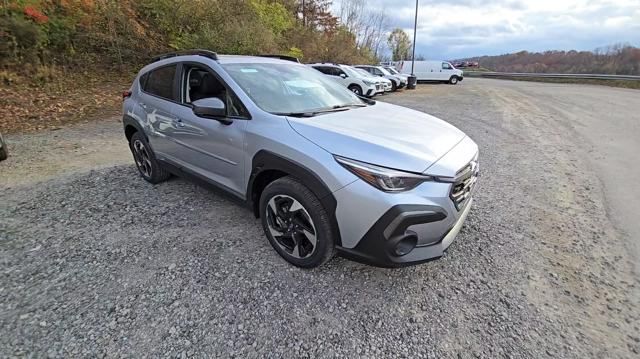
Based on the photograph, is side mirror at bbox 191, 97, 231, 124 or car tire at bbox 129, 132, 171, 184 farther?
car tire at bbox 129, 132, 171, 184

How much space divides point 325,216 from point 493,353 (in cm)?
130

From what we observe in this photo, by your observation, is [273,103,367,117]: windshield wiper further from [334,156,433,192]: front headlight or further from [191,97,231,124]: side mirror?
[334,156,433,192]: front headlight

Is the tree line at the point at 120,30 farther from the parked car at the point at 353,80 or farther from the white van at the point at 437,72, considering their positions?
the white van at the point at 437,72

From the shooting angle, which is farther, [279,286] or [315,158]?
[279,286]

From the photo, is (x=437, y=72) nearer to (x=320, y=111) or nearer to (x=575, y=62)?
(x=575, y=62)

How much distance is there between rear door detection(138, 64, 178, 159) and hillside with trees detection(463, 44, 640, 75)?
3723 cm

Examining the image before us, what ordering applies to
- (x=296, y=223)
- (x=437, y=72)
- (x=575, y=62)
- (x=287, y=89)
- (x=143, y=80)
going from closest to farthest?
(x=296, y=223) → (x=287, y=89) → (x=143, y=80) → (x=437, y=72) → (x=575, y=62)

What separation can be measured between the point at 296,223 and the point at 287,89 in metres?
1.36

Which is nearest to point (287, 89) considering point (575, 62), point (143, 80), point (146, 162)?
point (143, 80)

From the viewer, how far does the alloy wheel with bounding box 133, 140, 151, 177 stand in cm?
425

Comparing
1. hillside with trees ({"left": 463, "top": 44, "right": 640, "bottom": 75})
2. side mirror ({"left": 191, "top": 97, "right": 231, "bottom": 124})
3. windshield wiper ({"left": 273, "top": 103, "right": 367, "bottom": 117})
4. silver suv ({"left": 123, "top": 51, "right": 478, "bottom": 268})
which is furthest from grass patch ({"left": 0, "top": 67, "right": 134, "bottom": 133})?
hillside with trees ({"left": 463, "top": 44, "right": 640, "bottom": 75})

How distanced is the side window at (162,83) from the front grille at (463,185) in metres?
2.90

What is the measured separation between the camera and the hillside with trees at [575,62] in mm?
30266

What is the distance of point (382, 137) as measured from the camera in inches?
95.2
